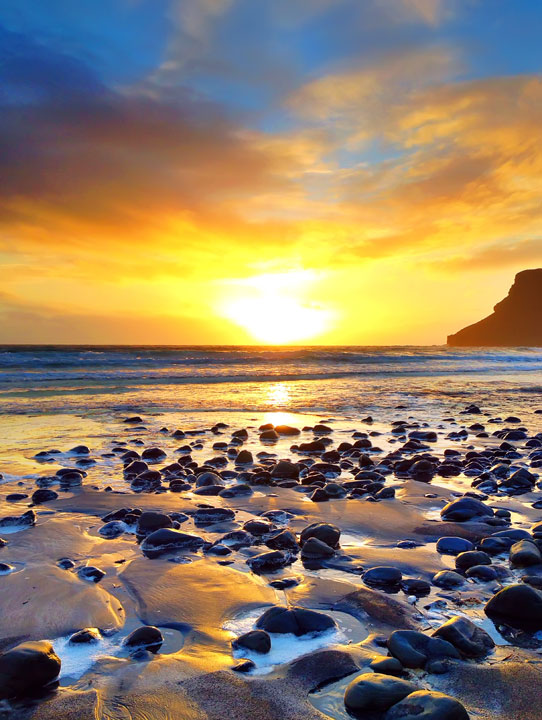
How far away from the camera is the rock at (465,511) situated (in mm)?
4242

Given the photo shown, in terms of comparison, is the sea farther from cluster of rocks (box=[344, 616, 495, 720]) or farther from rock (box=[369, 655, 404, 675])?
rock (box=[369, 655, 404, 675])

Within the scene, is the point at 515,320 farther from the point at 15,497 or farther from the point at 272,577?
the point at 272,577

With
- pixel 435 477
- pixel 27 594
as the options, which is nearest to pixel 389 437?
pixel 435 477

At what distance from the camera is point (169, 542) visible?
3.67m

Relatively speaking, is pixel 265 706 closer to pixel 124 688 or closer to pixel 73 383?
pixel 124 688

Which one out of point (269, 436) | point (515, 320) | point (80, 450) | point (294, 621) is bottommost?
point (269, 436)

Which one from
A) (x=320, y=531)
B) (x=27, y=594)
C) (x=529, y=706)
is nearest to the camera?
(x=529, y=706)

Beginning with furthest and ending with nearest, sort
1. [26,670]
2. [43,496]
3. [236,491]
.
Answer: [236,491], [43,496], [26,670]

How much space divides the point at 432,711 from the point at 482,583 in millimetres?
1445

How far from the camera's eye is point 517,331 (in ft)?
508

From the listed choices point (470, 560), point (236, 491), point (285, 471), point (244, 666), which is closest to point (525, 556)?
point (470, 560)

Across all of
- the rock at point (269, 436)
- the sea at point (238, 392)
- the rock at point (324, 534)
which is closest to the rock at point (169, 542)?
the rock at point (324, 534)

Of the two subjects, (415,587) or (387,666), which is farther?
(415,587)

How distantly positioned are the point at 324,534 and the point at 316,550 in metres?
0.28
